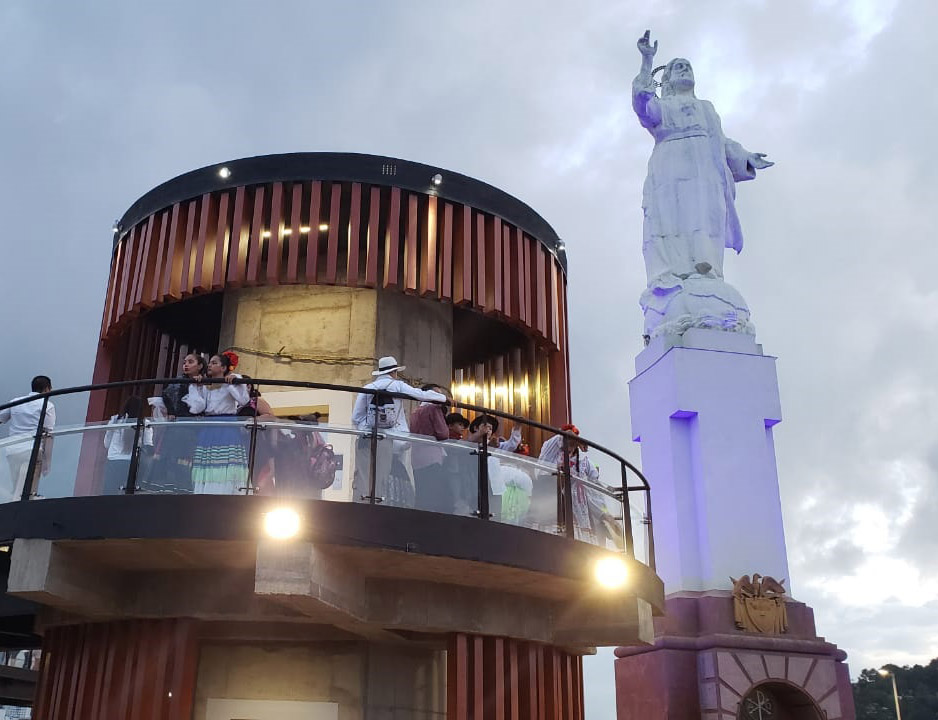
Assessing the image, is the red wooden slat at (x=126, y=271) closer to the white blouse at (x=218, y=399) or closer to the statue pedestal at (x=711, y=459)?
the white blouse at (x=218, y=399)

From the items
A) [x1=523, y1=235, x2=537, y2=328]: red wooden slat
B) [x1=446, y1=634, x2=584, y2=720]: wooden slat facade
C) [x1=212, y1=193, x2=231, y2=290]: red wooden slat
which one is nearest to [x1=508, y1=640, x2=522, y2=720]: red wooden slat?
[x1=446, y1=634, x2=584, y2=720]: wooden slat facade

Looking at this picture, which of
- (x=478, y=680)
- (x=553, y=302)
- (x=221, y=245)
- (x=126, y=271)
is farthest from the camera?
(x=553, y=302)

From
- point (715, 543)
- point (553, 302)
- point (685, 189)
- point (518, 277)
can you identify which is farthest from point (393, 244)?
point (685, 189)

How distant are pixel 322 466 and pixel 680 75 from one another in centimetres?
2000

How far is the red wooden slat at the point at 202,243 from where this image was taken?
1234 cm

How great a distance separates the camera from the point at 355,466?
8.05 metres

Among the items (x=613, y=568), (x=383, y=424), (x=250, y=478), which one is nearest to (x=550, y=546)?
(x=613, y=568)

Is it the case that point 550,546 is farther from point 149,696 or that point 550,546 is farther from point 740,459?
point 740,459

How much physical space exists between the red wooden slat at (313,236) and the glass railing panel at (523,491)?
4547 mm

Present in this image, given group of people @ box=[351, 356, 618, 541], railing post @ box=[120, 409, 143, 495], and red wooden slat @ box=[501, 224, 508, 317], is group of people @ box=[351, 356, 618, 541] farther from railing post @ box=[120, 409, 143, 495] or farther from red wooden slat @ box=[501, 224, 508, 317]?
red wooden slat @ box=[501, 224, 508, 317]

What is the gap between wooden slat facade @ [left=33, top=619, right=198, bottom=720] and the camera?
8766mm

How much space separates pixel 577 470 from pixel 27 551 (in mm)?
5253

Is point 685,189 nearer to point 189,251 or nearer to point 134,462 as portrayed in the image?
point 189,251

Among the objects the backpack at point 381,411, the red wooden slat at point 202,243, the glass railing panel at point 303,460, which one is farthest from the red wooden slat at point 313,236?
the glass railing panel at point 303,460
